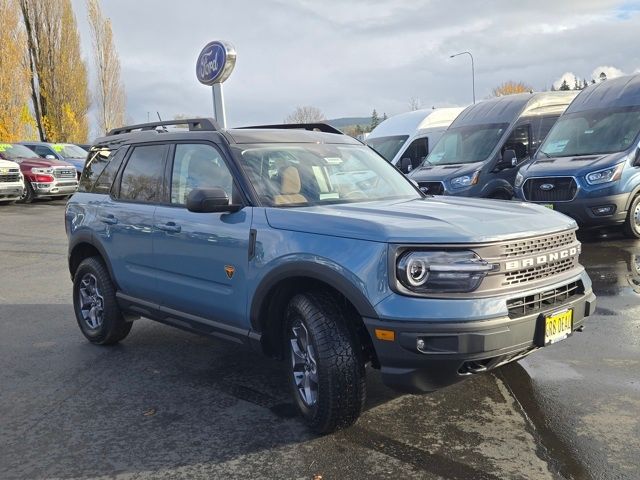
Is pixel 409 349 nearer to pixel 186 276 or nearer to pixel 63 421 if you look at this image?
pixel 186 276

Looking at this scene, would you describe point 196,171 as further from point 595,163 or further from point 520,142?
point 520,142

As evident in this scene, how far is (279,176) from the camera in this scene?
441 cm

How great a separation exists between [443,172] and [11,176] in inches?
506

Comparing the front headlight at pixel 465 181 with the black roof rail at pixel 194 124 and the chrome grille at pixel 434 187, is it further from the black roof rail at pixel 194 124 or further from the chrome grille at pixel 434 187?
the black roof rail at pixel 194 124

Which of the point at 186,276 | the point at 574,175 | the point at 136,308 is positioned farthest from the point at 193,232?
the point at 574,175

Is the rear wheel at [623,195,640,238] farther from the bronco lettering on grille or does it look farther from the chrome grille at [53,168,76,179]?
Answer: the chrome grille at [53,168,76,179]

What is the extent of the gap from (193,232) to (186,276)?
348mm

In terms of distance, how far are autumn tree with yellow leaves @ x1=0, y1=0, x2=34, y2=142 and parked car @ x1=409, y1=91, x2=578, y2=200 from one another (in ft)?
92.2

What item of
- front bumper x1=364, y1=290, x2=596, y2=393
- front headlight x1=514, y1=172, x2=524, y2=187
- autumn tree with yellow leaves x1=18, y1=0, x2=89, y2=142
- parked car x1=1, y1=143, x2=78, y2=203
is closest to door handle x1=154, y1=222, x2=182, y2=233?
front bumper x1=364, y1=290, x2=596, y2=393

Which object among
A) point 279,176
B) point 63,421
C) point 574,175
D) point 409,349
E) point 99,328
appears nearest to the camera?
point 409,349

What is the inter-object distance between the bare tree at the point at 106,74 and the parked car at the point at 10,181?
27.7 metres

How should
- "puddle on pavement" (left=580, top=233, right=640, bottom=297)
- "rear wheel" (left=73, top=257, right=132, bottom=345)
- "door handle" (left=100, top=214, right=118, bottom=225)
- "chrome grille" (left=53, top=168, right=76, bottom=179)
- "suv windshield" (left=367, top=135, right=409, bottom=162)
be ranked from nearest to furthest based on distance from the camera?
"door handle" (left=100, top=214, right=118, bottom=225) < "rear wheel" (left=73, top=257, right=132, bottom=345) < "puddle on pavement" (left=580, top=233, right=640, bottom=297) < "suv windshield" (left=367, top=135, right=409, bottom=162) < "chrome grille" (left=53, top=168, right=76, bottom=179)

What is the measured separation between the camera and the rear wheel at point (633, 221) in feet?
31.5

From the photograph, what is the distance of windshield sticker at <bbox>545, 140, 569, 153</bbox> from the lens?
10.8 meters
